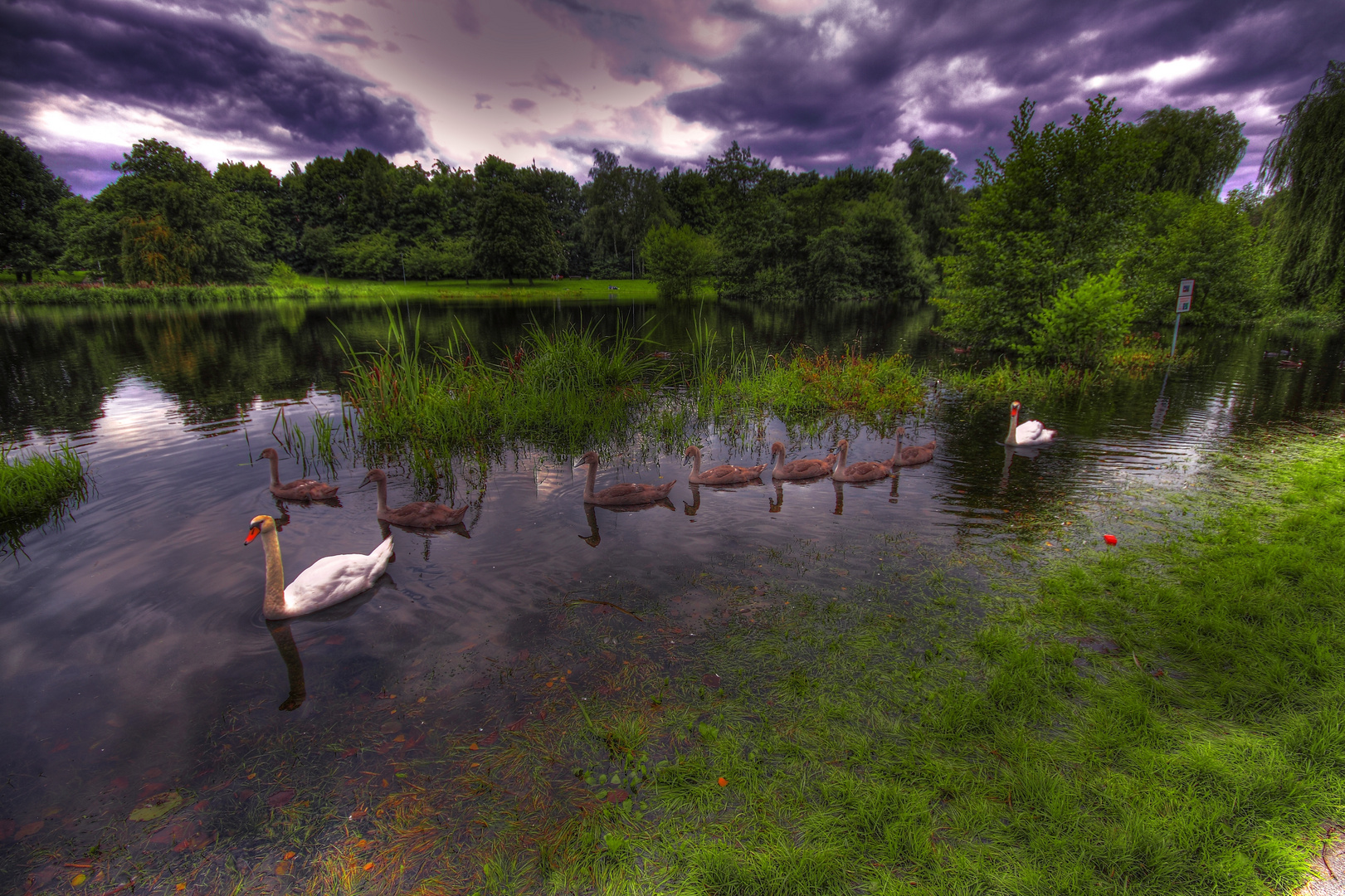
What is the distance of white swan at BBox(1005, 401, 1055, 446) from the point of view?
11.3 metres

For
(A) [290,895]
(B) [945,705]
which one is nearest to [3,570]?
(A) [290,895]

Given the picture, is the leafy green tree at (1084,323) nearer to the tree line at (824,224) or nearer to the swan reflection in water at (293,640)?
the tree line at (824,224)

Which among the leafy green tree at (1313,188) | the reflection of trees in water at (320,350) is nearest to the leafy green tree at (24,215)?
the reflection of trees in water at (320,350)

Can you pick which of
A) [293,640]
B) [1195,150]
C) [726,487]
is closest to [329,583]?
[293,640]

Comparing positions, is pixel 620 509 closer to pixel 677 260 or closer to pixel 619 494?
pixel 619 494

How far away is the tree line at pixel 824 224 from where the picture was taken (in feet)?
59.7

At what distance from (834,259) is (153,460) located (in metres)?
65.3

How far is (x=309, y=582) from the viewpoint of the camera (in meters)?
5.93

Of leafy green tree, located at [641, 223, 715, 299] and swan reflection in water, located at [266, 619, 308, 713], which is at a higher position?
leafy green tree, located at [641, 223, 715, 299]

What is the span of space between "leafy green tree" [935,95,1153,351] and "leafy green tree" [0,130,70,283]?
320 ft

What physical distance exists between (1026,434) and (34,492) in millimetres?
18286

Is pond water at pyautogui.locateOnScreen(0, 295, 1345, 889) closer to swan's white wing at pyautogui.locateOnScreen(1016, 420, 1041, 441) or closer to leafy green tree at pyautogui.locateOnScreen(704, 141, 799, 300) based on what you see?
swan's white wing at pyautogui.locateOnScreen(1016, 420, 1041, 441)

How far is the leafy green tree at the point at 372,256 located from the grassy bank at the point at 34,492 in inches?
3236

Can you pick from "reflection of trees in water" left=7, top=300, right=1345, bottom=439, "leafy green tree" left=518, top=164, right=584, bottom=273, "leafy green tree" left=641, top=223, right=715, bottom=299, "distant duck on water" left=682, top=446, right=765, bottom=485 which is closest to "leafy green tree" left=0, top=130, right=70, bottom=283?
"reflection of trees in water" left=7, top=300, right=1345, bottom=439
